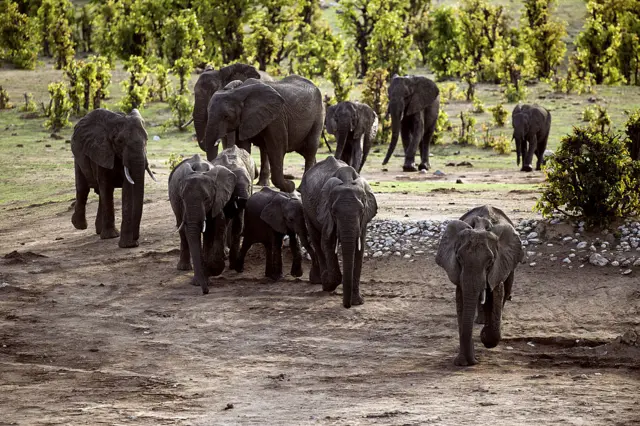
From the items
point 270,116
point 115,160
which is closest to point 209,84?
point 270,116

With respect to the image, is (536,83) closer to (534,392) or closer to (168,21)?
(168,21)

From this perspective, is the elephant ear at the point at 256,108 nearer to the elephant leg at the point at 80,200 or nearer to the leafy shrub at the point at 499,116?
the elephant leg at the point at 80,200

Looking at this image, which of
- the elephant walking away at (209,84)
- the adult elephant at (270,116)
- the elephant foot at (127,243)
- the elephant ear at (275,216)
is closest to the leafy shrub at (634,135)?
the adult elephant at (270,116)

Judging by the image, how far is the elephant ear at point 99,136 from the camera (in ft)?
50.2

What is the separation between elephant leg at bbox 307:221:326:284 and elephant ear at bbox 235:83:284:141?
3.67 meters

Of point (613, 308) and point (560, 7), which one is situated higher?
point (560, 7)

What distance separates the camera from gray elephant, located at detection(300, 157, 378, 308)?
11.8 metres

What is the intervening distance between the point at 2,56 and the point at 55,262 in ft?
99.7

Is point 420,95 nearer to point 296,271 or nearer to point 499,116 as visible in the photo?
point 499,116

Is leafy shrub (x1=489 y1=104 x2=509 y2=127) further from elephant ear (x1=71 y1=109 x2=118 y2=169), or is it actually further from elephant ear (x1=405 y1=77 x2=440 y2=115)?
elephant ear (x1=71 y1=109 x2=118 y2=169)

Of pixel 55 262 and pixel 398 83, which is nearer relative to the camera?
pixel 55 262

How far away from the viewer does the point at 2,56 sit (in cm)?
4272

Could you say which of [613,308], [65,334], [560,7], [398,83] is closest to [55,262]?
[65,334]

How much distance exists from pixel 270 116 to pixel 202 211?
400 cm
